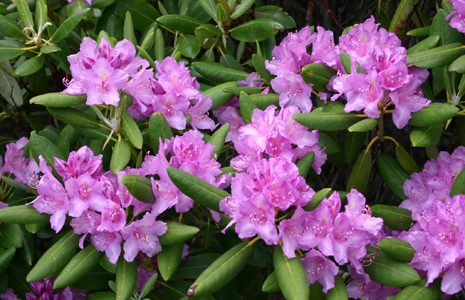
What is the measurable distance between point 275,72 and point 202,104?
0.22 meters

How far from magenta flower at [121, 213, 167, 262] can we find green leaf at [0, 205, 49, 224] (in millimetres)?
241

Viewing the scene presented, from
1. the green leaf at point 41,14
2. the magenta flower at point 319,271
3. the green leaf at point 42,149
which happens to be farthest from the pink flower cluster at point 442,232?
the green leaf at point 41,14

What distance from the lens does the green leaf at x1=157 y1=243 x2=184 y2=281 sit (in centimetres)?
195

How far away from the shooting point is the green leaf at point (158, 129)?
2.02m

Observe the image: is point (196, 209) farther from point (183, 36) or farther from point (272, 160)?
point (183, 36)

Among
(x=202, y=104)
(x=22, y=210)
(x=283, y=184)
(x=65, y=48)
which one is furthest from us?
(x=65, y=48)

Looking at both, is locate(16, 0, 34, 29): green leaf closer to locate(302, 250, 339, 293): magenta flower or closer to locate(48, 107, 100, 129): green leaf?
locate(48, 107, 100, 129): green leaf

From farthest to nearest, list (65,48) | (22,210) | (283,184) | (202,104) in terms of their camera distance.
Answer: (65,48) < (202,104) < (22,210) < (283,184)

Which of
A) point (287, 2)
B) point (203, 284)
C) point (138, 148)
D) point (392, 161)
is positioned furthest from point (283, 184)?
point (287, 2)

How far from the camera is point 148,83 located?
2070 millimetres

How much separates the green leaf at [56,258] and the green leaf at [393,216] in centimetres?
77

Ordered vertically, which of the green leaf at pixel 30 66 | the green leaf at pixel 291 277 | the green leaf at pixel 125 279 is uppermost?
the green leaf at pixel 30 66

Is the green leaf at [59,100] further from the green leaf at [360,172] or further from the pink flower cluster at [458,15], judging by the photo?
the pink flower cluster at [458,15]

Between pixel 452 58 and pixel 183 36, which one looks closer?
pixel 452 58
